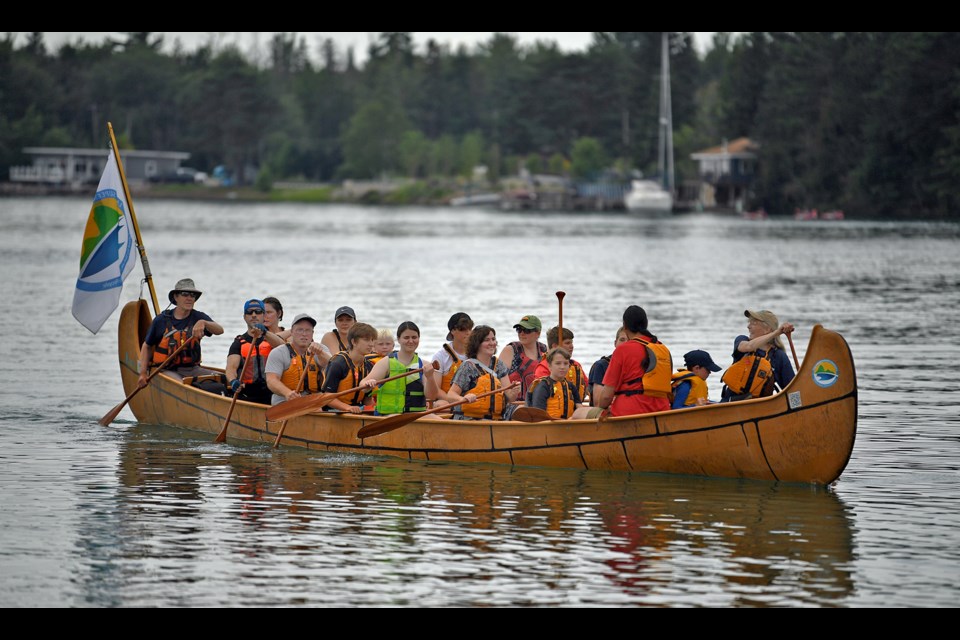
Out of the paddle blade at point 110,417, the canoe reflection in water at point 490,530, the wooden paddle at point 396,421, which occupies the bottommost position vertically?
the canoe reflection in water at point 490,530

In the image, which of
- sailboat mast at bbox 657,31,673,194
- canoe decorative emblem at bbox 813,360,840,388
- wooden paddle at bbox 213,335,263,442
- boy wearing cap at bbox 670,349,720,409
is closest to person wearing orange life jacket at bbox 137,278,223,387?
wooden paddle at bbox 213,335,263,442

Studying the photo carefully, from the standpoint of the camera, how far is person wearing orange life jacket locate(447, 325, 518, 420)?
16.4 metres

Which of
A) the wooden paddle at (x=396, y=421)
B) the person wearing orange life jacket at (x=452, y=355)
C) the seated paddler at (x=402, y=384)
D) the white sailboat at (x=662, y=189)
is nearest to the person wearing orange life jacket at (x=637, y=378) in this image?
the wooden paddle at (x=396, y=421)

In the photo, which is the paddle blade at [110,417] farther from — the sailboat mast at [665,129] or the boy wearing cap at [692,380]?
the sailboat mast at [665,129]

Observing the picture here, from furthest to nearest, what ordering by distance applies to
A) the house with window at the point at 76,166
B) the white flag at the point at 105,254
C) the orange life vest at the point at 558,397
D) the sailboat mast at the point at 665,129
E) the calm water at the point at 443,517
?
the house with window at the point at 76,166
the sailboat mast at the point at 665,129
the white flag at the point at 105,254
the orange life vest at the point at 558,397
the calm water at the point at 443,517

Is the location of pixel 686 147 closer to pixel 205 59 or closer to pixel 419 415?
pixel 205 59

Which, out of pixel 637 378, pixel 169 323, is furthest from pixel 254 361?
pixel 637 378

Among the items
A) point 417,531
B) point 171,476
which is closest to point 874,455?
point 417,531

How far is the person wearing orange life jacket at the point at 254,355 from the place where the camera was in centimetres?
1798

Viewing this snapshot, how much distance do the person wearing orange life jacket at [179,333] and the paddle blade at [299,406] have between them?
5.78 feet

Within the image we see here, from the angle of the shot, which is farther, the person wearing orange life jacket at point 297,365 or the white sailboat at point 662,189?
the white sailboat at point 662,189

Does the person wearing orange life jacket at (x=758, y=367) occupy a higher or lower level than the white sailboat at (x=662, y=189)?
lower

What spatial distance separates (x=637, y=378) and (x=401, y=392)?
2.82 m

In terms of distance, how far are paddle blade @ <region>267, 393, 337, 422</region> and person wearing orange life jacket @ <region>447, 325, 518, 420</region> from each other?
141 cm
